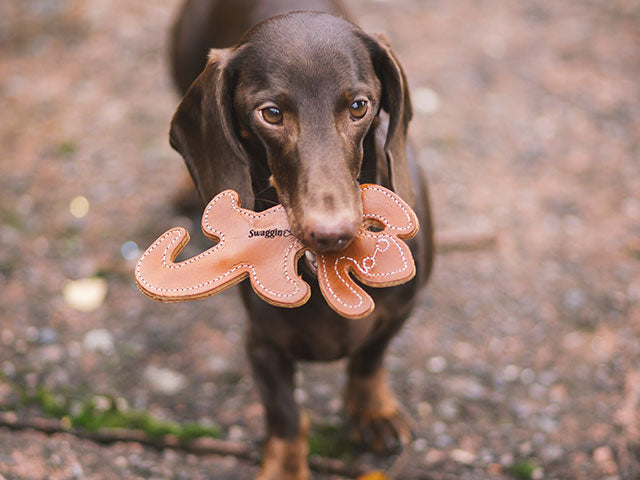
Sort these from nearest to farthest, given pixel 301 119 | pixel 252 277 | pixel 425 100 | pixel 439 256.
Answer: pixel 252 277 → pixel 301 119 → pixel 439 256 → pixel 425 100

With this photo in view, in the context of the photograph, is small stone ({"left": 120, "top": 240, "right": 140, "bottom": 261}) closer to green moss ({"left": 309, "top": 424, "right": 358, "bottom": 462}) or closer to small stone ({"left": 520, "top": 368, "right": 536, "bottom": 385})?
green moss ({"left": 309, "top": 424, "right": 358, "bottom": 462})

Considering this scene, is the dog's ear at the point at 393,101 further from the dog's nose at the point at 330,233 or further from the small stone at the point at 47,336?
the small stone at the point at 47,336

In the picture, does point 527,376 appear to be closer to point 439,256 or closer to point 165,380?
point 439,256

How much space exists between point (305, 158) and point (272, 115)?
19cm

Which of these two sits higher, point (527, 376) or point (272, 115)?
point (272, 115)

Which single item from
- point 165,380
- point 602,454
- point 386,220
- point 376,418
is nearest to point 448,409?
point 376,418

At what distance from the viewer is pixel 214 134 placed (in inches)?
78.0

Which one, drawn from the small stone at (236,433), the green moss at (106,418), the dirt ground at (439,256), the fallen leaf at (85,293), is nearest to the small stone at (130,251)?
the dirt ground at (439,256)

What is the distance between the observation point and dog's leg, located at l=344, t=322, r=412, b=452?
2609mm

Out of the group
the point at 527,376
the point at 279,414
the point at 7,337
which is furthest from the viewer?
the point at 7,337

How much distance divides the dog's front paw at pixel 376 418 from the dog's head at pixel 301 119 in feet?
3.05

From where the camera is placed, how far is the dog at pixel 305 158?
172 centimetres

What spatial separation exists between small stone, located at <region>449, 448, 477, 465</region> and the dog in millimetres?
225

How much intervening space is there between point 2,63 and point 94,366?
9.62ft
